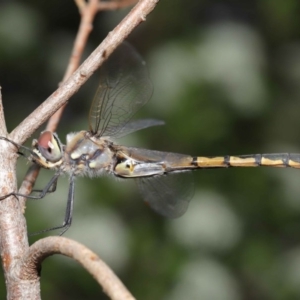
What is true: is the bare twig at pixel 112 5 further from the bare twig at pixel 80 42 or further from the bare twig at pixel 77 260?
the bare twig at pixel 77 260

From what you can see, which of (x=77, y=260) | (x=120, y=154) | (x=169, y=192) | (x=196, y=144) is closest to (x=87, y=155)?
(x=120, y=154)

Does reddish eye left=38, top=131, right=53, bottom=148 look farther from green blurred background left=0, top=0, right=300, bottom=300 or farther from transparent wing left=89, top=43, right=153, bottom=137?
green blurred background left=0, top=0, right=300, bottom=300

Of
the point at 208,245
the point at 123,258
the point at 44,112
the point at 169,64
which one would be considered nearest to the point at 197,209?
the point at 208,245

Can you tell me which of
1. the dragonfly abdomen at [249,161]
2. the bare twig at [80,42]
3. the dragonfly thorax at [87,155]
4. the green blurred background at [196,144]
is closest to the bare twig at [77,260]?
the bare twig at [80,42]

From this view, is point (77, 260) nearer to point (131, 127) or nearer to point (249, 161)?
point (131, 127)

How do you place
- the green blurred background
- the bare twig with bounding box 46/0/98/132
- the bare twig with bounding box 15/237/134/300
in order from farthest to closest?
the green blurred background
the bare twig with bounding box 46/0/98/132
the bare twig with bounding box 15/237/134/300

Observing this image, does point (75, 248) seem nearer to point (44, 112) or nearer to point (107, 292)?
point (107, 292)

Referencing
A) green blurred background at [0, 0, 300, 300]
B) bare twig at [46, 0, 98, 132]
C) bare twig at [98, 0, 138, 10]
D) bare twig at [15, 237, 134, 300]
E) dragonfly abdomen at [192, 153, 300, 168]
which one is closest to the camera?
bare twig at [15, 237, 134, 300]

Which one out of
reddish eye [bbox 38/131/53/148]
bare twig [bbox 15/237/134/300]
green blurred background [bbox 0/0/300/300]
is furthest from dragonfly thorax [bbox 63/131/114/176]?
bare twig [bbox 15/237/134/300]
